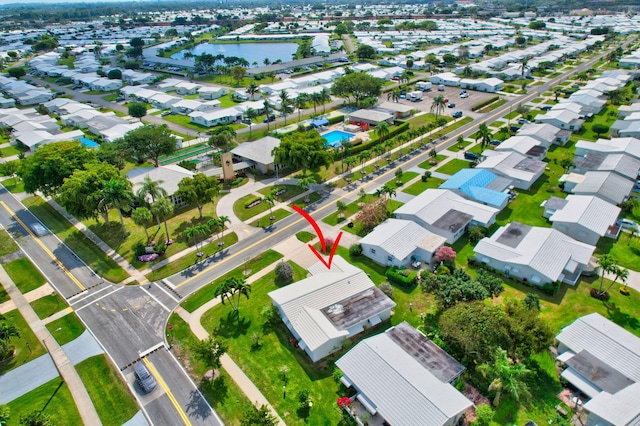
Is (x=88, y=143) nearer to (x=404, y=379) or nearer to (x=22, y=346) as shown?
(x=22, y=346)

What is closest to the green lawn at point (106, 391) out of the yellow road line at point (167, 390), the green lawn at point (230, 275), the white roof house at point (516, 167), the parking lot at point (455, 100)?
→ the yellow road line at point (167, 390)

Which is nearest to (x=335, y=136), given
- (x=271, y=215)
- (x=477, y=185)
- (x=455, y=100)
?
(x=271, y=215)

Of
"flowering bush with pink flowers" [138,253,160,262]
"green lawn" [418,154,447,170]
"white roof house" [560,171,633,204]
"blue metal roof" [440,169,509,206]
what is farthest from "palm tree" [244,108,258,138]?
"white roof house" [560,171,633,204]

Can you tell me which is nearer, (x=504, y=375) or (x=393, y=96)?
(x=504, y=375)

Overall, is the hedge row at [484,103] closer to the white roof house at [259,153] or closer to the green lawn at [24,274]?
the white roof house at [259,153]

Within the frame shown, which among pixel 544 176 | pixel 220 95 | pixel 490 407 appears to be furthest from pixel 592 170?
pixel 220 95

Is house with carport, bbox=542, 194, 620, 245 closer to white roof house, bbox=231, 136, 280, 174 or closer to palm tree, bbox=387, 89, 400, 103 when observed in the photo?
white roof house, bbox=231, 136, 280, 174

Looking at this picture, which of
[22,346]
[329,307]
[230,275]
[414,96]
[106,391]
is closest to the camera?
[106,391]
